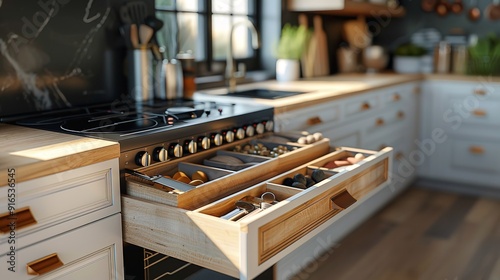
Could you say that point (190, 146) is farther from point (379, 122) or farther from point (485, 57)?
point (485, 57)

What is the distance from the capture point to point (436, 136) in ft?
13.9

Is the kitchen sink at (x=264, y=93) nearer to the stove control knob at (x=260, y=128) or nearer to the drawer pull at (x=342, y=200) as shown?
the stove control knob at (x=260, y=128)

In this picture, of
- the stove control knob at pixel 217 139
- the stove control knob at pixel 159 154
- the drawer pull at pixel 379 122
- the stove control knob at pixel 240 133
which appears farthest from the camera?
the drawer pull at pixel 379 122

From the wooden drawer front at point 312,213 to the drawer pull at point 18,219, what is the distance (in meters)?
0.60

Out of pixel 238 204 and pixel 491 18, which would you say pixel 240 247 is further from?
pixel 491 18

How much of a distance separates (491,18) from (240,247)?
12.6 ft

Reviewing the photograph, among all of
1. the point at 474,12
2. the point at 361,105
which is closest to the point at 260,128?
the point at 361,105

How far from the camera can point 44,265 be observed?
1482 millimetres

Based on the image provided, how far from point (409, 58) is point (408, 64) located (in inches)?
1.9

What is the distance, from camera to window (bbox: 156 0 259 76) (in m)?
2.93

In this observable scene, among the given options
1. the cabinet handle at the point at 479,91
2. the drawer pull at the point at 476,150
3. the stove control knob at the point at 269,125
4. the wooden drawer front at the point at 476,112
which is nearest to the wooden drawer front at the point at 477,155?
the drawer pull at the point at 476,150

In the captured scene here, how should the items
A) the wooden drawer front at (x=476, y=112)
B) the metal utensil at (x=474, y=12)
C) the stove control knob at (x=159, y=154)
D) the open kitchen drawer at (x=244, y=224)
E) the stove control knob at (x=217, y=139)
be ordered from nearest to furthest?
1. the open kitchen drawer at (x=244, y=224)
2. the stove control knob at (x=159, y=154)
3. the stove control knob at (x=217, y=139)
4. the wooden drawer front at (x=476, y=112)
5. the metal utensil at (x=474, y=12)

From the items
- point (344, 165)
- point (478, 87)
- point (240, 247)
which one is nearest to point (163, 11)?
point (344, 165)

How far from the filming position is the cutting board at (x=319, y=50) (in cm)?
398
